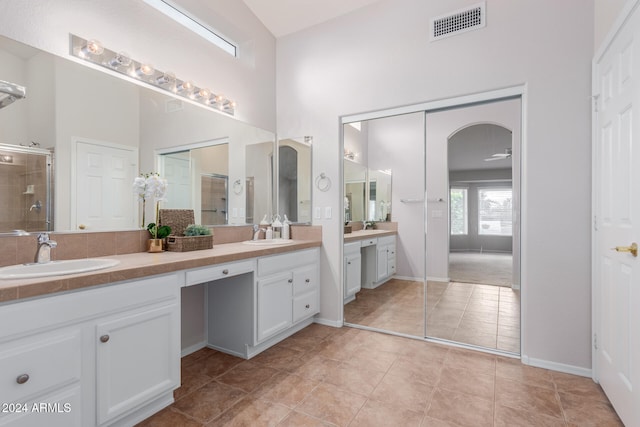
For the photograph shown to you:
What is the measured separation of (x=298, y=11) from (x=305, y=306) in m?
2.92

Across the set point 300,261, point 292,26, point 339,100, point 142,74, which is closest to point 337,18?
point 292,26

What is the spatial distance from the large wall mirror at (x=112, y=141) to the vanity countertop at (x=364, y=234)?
3.45ft

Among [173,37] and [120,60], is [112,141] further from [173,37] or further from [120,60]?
[173,37]

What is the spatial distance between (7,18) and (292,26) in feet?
7.81

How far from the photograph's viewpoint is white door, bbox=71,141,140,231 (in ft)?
6.21

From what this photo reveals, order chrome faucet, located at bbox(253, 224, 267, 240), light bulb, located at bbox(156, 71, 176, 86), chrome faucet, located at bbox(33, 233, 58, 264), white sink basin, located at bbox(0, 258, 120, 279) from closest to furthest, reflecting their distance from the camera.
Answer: white sink basin, located at bbox(0, 258, 120, 279)
chrome faucet, located at bbox(33, 233, 58, 264)
light bulb, located at bbox(156, 71, 176, 86)
chrome faucet, located at bbox(253, 224, 267, 240)

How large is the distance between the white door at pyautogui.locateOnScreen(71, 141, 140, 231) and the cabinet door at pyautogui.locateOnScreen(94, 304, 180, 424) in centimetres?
74

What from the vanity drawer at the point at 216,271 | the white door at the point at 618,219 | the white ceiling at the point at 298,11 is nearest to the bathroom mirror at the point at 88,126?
the vanity drawer at the point at 216,271

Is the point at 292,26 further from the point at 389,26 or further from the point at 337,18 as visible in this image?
the point at 389,26

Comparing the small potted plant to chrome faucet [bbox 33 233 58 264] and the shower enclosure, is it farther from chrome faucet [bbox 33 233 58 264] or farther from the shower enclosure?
chrome faucet [bbox 33 233 58 264]

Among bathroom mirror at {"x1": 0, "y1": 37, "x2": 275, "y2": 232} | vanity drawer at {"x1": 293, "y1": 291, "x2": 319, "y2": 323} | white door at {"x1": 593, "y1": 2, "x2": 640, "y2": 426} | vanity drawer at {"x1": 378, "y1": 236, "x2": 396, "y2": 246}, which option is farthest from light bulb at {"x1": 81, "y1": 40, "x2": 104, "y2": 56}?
white door at {"x1": 593, "y1": 2, "x2": 640, "y2": 426}

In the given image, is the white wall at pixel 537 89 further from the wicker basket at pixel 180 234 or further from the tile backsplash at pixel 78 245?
the tile backsplash at pixel 78 245

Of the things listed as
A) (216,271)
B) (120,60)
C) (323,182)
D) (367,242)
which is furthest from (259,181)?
(120,60)

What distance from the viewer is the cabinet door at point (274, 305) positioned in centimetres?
247
